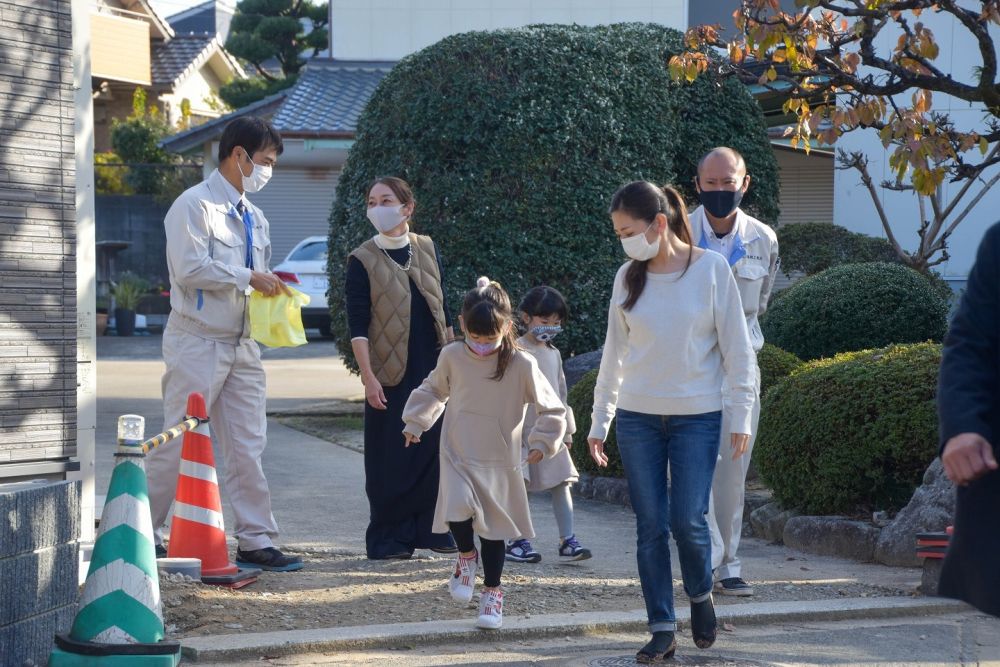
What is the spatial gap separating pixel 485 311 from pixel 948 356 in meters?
2.37

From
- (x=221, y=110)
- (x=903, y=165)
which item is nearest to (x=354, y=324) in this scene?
(x=903, y=165)

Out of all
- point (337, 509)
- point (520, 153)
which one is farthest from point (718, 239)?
point (520, 153)

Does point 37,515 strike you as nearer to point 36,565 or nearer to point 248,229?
point 36,565

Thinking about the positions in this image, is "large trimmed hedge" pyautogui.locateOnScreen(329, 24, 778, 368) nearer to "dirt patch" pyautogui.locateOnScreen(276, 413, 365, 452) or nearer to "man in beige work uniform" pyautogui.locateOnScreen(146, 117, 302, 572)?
"dirt patch" pyautogui.locateOnScreen(276, 413, 365, 452)

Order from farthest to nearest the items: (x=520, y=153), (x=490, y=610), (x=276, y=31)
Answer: (x=276, y=31)
(x=520, y=153)
(x=490, y=610)

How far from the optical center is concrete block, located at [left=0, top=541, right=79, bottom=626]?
13.6 ft

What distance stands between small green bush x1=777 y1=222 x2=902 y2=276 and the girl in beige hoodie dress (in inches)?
320

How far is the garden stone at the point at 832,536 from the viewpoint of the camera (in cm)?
668

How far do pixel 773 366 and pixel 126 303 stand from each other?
1596 cm

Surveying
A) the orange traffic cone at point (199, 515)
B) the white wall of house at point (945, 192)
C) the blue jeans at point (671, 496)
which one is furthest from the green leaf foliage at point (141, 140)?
the blue jeans at point (671, 496)

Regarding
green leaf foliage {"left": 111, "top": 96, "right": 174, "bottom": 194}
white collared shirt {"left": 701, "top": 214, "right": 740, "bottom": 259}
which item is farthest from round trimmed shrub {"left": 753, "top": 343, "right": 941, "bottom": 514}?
green leaf foliage {"left": 111, "top": 96, "right": 174, "bottom": 194}

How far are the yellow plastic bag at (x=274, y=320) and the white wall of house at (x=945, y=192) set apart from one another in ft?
30.6

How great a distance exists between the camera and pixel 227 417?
579cm

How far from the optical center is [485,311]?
5164 mm
